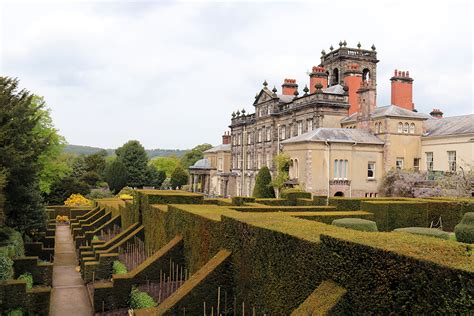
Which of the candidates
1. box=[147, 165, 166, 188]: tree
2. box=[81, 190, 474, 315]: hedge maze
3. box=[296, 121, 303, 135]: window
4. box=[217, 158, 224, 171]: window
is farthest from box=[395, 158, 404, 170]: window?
box=[147, 165, 166, 188]: tree

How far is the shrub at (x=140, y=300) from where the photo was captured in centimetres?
1732

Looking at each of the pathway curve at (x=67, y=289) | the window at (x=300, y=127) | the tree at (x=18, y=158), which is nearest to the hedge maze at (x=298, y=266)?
the pathway curve at (x=67, y=289)

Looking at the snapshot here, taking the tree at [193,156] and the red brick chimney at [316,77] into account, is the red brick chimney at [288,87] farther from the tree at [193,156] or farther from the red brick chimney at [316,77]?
the tree at [193,156]

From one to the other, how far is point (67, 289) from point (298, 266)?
669 inches

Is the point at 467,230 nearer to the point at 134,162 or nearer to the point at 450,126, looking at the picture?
the point at 450,126

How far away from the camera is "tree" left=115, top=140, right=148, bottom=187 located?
9075cm

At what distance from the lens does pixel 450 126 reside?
40.6 m

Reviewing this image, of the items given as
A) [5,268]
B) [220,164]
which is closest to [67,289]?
[5,268]

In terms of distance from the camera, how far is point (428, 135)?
138 ft

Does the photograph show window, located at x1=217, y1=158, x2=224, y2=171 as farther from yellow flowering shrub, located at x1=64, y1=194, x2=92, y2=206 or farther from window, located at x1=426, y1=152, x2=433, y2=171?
window, located at x1=426, y1=152, x2=433, y2=171

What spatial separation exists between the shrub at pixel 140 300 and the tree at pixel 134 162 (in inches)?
2884

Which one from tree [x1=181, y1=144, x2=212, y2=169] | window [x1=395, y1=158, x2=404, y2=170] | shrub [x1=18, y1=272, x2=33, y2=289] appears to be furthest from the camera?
tree [x1=181, y1=144, x2=212, y2=169]

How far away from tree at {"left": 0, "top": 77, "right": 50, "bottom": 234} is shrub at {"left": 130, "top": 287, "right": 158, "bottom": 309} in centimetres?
932

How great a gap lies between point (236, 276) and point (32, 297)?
31.4ft
